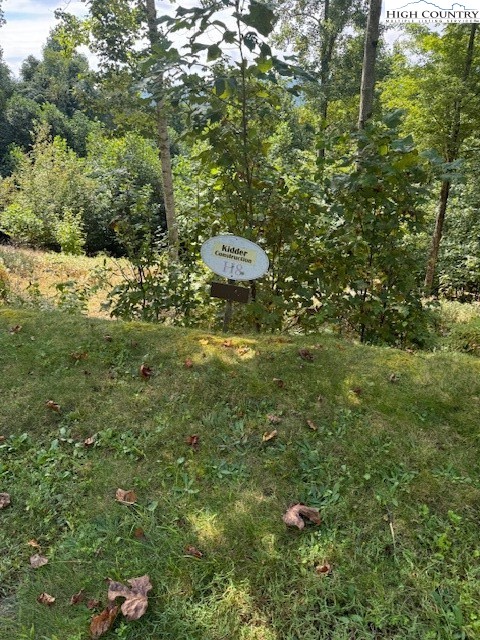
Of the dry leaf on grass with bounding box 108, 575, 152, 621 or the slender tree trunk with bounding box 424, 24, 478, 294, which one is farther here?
the slender tree trunk with bounding box 424, 24, 478, 294

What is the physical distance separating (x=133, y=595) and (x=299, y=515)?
0.69 m

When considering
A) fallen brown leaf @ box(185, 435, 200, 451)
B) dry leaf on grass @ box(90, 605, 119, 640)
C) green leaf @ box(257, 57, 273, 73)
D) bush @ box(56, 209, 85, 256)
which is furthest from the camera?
bush @ box(56, 209, 85, 256)

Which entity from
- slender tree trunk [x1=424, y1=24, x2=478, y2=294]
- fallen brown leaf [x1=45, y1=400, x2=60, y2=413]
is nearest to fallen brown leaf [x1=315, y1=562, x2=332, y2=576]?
fallen brown leaf [x1=45, y1=400, x2=60, y2=413]

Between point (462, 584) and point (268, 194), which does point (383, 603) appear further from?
point (268, 194)

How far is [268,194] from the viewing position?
316cm

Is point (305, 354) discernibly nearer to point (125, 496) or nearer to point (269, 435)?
point (269, 435)

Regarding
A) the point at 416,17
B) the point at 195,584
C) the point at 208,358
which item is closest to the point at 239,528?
the point at 195,584

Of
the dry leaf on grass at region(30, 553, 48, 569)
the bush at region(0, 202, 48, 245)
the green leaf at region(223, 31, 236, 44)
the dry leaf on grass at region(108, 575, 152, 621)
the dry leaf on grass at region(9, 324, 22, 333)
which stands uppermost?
the green leaf at region(223, 31, 236, 44)

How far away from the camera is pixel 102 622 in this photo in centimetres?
138

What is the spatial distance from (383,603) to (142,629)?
0.82 meters

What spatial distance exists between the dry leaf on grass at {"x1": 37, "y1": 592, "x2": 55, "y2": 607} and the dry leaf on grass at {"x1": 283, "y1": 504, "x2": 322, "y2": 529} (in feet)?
2.93

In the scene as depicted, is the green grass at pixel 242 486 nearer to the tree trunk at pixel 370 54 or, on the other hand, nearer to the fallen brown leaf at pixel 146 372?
the fallen brown leaf at pixel 146 372

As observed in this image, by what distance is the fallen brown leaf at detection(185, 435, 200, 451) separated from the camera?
6.96 ft

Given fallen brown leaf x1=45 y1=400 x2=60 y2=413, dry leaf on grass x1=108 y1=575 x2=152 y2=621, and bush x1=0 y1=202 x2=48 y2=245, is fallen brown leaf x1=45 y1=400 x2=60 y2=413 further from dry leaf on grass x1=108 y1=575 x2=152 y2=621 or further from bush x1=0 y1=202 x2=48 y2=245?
bush x1=0 y1=202 x2=48 y2=245
